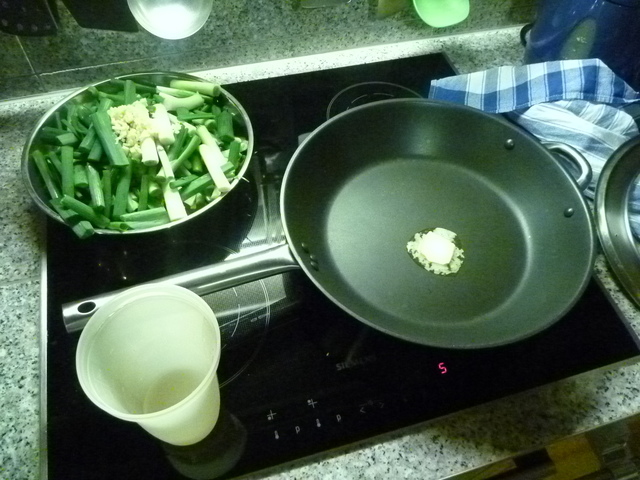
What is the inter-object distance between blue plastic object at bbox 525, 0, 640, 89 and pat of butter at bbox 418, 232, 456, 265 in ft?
1.15

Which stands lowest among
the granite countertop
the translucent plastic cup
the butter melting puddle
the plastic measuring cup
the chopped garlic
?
the granite countertop

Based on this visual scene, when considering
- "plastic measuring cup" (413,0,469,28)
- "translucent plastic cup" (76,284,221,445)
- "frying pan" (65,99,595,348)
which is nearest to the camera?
"translucent plastic cup" (76,284,221,445)

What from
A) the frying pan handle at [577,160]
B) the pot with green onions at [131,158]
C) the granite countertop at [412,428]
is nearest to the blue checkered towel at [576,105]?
the frying pan handle at [577,160]

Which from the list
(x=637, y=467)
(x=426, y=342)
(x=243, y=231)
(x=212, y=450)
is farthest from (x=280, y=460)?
(x=637, y=467)

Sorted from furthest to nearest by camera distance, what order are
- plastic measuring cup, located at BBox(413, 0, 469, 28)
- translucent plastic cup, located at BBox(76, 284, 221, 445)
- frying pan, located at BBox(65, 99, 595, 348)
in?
plastic measuring cup, located at BBox(413, 0, 469, 28), frying pan, located at BBox(65, 99, 595, 348), translucent plastic cup, located at BBox(76, 284, 221, 445)

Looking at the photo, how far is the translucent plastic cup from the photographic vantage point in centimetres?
41

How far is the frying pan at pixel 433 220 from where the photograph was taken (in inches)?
21.9

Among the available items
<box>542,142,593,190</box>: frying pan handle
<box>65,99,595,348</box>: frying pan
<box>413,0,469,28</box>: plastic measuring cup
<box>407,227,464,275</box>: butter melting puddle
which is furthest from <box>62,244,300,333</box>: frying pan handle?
<box>413,0,469,28</box>: plastic measuring cup

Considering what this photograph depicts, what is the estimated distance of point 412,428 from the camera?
1.56 ft

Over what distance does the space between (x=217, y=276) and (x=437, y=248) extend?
0.97ft

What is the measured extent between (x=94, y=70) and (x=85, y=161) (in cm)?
22

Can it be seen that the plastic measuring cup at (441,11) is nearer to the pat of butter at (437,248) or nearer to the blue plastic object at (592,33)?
the blue plastic object at (592,33)

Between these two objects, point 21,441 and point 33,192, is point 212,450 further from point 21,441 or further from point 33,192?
point 33,192

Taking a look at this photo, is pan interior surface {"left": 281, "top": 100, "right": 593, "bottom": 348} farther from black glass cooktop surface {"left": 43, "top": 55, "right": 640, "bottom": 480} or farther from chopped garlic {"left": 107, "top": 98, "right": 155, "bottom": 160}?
chopped garlic {"left": 107, "top": 98, "right": 155, "bottom": 160}
